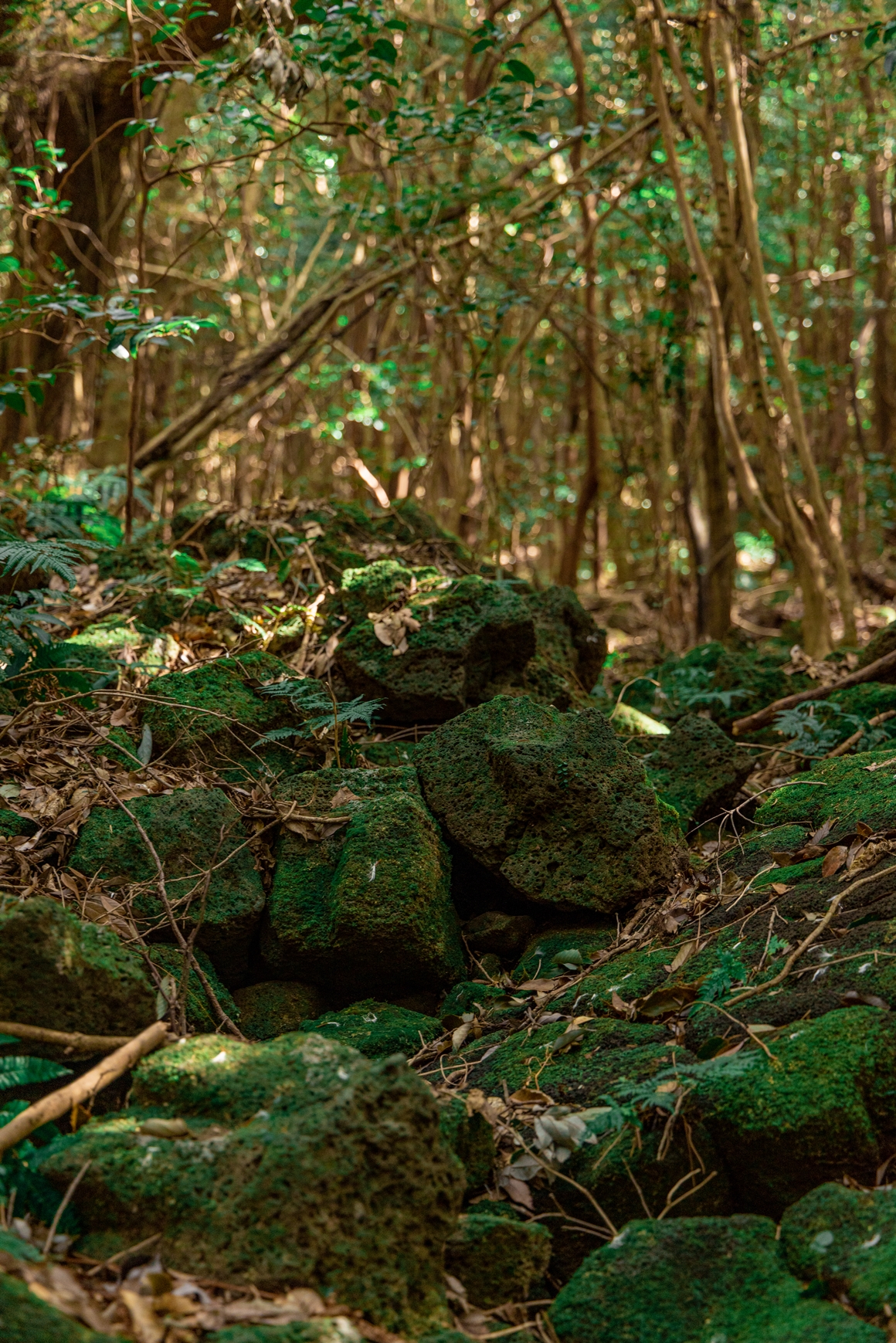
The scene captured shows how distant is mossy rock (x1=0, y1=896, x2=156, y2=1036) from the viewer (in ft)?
8.13

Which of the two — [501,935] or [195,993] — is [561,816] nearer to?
[501,935]

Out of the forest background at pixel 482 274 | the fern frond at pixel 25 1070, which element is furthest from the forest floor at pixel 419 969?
the forest background at pixel 482 274

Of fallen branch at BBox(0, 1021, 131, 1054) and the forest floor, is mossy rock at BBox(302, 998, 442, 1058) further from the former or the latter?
fallen branch at BBox(0, 1021, 131, 1054)

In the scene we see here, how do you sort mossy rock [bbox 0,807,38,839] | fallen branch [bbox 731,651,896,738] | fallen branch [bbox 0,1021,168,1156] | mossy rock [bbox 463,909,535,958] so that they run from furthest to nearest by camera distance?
fallen branch [bbox 731,651,896,738]
mossy rock [bbox 463,909,535,958]
mossy rock [bbox 0,807,38,839]
fallen branch [bbox 0,1021,168,1156]

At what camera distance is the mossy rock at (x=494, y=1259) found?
2215 millimetres

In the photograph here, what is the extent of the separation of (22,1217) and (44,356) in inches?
298

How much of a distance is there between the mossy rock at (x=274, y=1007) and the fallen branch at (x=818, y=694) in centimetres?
283

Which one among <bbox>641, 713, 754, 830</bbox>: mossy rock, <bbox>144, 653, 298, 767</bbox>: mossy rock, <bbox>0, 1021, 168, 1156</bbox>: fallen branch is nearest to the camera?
<bbox>0, 1021, 168, 1156</bbox>: fallen branch

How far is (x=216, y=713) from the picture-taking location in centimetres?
404

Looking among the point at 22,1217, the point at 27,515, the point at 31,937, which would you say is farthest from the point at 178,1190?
the point at 27,515

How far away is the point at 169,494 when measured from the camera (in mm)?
9938

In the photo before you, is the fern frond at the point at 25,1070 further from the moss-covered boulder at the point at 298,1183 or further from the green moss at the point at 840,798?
the green moss at the point at 840,798

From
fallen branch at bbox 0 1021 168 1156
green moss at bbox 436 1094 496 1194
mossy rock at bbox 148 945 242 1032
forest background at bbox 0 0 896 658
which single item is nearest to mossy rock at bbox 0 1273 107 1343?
fallen branch at bbox 0 1021 168 1156

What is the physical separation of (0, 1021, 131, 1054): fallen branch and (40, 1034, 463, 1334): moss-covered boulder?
234 mm
